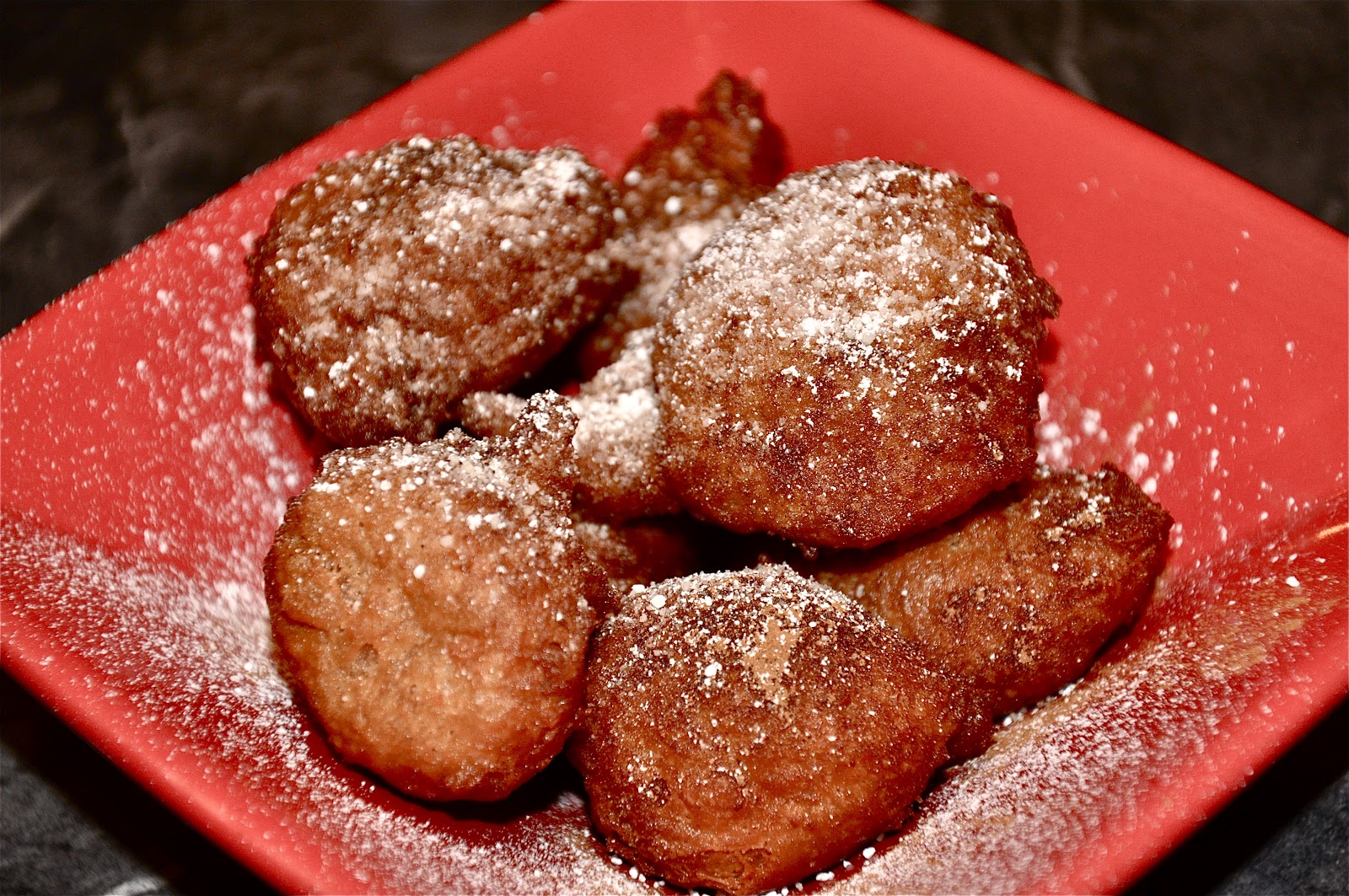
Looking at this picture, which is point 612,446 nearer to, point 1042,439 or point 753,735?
point 753,735

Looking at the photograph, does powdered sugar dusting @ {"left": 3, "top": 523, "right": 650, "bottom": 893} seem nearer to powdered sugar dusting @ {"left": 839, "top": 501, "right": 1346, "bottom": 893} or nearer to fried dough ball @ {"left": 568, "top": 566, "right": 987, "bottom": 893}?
fried dough ball @ {"left": 568, "top": 566, "right": 987, "bottom": 893}

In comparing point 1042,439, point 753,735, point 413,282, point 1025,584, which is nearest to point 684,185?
point 413,282

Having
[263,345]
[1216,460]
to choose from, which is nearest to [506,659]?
[263,345]

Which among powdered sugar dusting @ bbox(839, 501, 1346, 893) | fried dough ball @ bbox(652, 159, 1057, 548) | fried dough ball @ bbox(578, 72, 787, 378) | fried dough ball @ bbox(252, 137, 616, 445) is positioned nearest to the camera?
powdered sugar dusting @ bbox(839, 501, 1346, 893)

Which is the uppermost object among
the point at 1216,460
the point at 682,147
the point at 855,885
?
the point at 682,147

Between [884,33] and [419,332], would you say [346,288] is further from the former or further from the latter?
[884,33]

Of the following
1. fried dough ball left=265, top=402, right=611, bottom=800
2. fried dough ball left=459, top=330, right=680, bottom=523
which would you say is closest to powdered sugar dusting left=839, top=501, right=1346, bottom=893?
fried dough ball left=265, top=402, right=611, bottom=800
